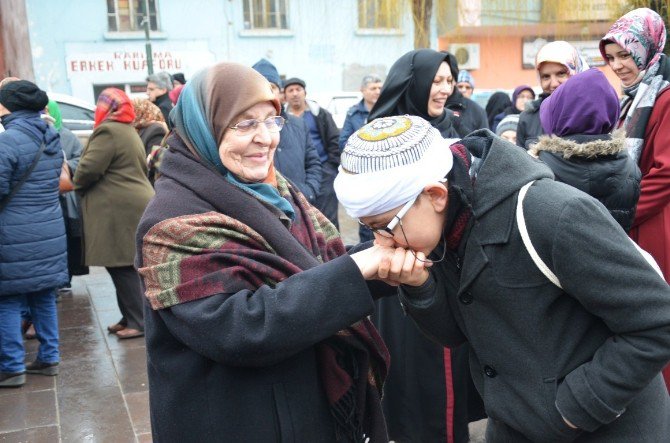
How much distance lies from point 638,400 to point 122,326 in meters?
4.95

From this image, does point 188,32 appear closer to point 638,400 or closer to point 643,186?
point 643,186

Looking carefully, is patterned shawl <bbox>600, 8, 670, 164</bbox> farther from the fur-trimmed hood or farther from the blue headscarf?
the blue headscarf

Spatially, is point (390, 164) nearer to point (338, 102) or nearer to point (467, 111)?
point (467, 111)

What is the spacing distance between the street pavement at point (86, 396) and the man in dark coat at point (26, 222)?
0.31m

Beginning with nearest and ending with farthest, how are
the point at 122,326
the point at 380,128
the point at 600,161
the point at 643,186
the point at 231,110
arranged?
the point at 380,128 < the point at 231,110 < the point at 600,161 < the point at 643,186 < the point at 122,326

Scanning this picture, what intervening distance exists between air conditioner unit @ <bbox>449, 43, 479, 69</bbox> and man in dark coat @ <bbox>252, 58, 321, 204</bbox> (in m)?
22.7

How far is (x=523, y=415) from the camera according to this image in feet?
6.26

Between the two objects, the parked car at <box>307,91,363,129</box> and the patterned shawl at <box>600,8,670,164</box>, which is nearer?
the patterned shawl at <box>600,8,670,164</box>

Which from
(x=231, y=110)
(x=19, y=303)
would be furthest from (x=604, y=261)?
(x=19, y=303)

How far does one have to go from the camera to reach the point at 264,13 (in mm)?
25516

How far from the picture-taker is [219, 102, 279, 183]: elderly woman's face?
2.15 metres

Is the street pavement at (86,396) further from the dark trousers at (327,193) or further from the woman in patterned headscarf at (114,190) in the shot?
the dark trousers at (327,193)

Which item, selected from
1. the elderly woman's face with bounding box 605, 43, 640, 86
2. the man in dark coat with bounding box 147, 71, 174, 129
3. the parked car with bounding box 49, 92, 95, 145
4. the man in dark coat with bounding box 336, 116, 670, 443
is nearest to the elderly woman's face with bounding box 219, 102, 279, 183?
the man in dark coat with bounding box 336, 116, 670, 443

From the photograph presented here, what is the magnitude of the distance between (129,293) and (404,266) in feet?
15.1
